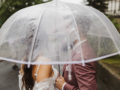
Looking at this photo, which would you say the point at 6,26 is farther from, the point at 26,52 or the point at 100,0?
the point at 100,0

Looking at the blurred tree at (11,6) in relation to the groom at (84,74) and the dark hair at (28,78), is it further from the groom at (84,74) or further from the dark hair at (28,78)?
the groom at (84,74)

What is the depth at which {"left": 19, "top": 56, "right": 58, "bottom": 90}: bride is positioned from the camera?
8.17ft

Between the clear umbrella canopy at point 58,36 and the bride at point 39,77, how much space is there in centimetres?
16

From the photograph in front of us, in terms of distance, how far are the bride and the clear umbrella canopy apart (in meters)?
A: 0.16

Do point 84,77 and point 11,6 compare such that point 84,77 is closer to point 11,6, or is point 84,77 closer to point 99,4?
point 11,6

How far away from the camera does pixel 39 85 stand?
2484 mm

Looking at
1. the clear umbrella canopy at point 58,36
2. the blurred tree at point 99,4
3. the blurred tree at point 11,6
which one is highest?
the clear umbrella canopy at point 58,36

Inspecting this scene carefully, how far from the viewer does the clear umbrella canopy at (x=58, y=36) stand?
7.93 ft

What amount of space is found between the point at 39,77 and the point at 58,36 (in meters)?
0.49

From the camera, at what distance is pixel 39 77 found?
8.23ft

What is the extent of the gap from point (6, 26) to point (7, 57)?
46 cm

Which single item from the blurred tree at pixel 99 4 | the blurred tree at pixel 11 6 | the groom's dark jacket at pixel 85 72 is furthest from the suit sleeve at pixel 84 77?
the blurred tree at pixel 99 4

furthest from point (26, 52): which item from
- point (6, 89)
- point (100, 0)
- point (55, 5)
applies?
point (100, 0)

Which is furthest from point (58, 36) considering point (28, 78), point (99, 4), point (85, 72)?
point (99, 4)
